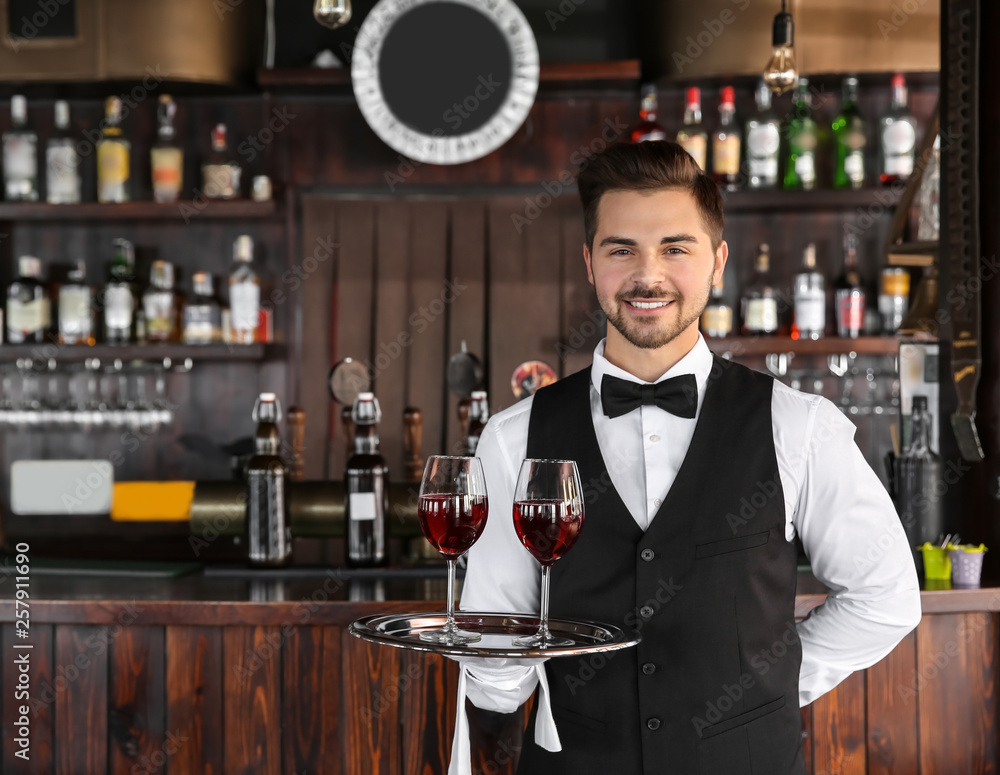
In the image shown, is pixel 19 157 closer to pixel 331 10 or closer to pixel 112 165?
pixel 112 165

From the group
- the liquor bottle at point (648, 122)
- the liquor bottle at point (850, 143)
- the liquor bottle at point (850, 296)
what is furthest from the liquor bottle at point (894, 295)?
the liquor bottle at point (648, 122)

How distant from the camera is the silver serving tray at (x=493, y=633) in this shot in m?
0.96

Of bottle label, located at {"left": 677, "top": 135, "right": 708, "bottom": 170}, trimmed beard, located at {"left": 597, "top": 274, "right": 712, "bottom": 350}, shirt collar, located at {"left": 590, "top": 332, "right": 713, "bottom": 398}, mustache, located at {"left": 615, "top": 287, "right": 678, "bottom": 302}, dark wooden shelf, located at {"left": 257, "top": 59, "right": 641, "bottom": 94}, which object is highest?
dark wooden shelf, located at {"left": 257, "top": 59, "right": 641, "bottom": 94}

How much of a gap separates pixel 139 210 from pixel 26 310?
18.2 inches

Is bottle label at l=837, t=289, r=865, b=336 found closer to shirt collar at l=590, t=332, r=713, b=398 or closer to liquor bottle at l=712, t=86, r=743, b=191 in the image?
liquor bottle at l=712, t=86, r=743, b=191

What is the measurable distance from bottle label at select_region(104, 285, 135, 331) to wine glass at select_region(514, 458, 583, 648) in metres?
2.34

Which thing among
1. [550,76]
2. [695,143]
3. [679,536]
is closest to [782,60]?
[695,143]

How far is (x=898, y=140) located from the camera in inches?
119

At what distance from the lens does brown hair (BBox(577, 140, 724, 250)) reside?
129cm

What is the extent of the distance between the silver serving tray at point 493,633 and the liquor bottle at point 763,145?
2241mm

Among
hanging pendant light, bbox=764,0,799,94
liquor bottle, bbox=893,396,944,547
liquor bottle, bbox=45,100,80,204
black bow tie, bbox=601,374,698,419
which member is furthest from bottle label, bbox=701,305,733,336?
liquor bottle, bbox=45,100,80,204

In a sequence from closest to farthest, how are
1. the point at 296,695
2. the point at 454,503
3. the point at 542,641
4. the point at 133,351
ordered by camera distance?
the point at 542,641, the point at 454,503, the point at 296,695, the point at 133,351

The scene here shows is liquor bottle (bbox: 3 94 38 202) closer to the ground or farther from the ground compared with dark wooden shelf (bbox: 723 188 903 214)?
farther from the ground

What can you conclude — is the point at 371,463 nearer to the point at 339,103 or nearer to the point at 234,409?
the point at 234,409
